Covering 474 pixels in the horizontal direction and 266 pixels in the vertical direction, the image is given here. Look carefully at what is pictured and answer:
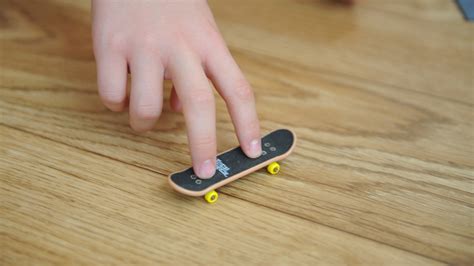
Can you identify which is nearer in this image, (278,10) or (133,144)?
(133,144)

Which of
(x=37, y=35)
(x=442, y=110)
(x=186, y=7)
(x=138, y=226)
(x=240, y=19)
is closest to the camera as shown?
(x=138, y=226)

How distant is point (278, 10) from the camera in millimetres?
1073

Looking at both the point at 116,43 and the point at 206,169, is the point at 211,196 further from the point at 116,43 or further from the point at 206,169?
the point at 116,43

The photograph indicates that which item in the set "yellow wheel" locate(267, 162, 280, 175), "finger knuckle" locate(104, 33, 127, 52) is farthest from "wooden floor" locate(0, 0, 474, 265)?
"finger knuckle" locate(104, 33, 127, 52)

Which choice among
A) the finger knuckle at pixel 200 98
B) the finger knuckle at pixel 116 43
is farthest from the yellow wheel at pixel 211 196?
the finger knuckle at pixel 116 43

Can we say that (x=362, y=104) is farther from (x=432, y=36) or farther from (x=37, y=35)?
(x=37, y=35)

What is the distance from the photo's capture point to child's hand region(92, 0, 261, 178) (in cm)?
64

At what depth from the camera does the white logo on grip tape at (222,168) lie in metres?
0.64

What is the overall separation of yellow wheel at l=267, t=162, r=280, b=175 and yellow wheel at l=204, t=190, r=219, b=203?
0.09 meters

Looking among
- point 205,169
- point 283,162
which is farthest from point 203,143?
point 283,162

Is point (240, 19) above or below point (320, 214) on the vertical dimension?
above

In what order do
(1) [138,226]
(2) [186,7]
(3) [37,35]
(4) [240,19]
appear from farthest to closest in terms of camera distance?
(4) [240,19], (3) [37,35], (2) [186,7], (1) [138,226]

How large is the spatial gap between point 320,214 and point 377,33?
51cm

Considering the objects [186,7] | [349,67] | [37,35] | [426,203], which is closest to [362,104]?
[349,67]
